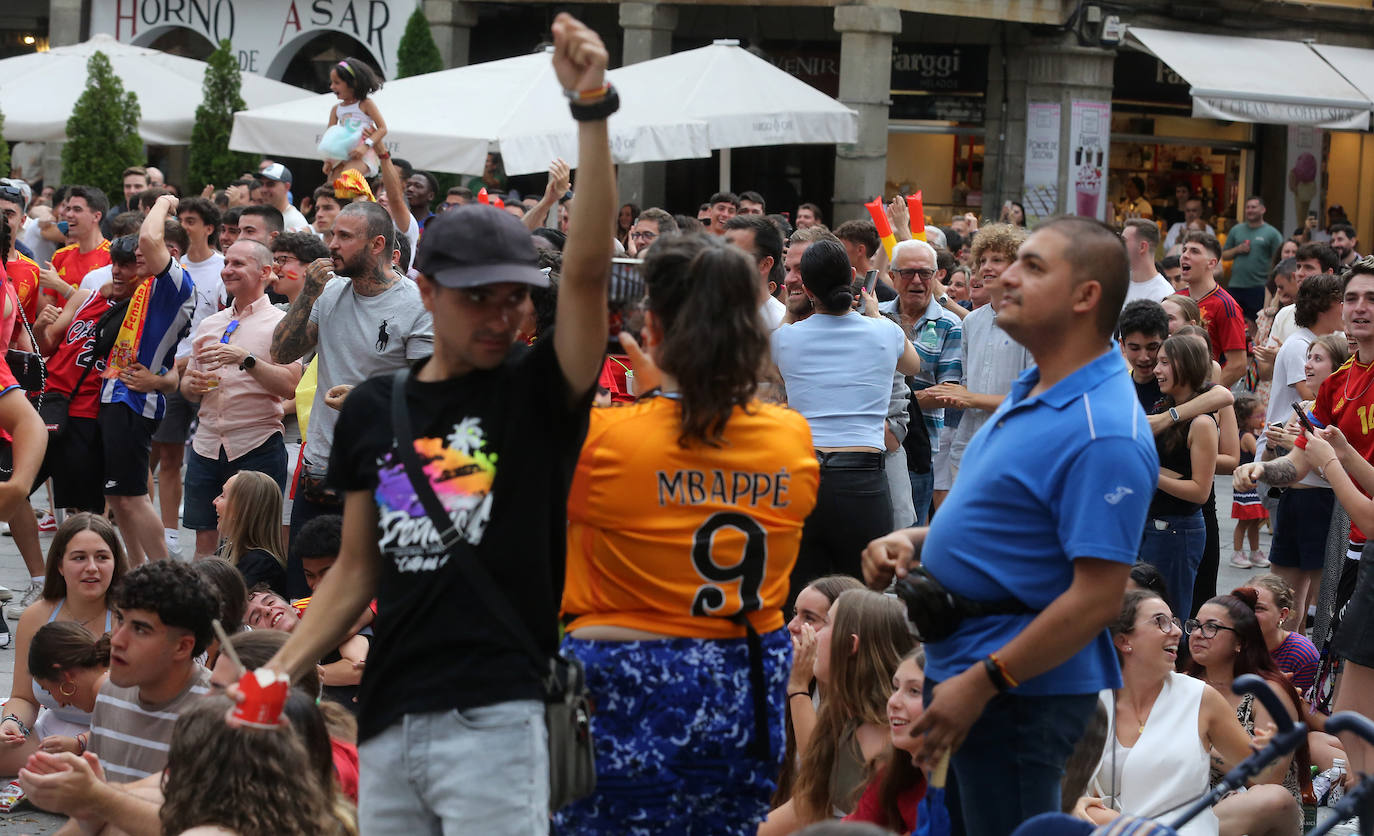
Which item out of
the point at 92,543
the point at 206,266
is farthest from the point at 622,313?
the point at 206,266

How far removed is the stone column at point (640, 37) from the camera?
2011 cm

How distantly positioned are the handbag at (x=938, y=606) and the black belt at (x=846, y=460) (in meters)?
2.94

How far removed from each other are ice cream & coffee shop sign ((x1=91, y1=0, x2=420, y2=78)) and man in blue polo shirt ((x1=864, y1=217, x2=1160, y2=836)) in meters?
19.5

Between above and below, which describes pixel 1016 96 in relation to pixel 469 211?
above

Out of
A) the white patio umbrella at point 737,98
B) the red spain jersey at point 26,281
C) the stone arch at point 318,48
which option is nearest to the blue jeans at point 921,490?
the red spain jersey at point 26,281

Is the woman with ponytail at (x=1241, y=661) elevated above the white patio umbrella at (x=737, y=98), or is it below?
below

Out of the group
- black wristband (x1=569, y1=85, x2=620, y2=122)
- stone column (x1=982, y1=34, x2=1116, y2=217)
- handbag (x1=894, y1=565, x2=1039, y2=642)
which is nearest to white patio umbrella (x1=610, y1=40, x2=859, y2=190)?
stone column (x1=982, y1=34, x2=1116, y2=217)

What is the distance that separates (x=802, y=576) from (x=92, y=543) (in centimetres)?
276

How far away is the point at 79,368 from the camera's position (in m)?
9.18

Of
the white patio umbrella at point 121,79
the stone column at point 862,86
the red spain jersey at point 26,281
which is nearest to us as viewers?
the red spain jersey at point 26,281

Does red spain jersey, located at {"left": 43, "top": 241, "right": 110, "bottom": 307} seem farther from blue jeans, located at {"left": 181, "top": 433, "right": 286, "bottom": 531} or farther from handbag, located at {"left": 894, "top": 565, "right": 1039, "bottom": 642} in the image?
handbag, located at {"left": 894, "top": 565, "right": 1039, "bottom": 642}

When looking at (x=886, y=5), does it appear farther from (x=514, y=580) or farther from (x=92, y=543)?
(x=514, y=580)

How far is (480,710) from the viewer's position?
9.61 feet

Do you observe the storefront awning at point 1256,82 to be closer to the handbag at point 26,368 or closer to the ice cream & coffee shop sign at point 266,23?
the ice cream & coffee shop sign at point 266,23
